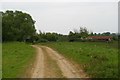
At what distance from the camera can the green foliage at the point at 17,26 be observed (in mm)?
79312

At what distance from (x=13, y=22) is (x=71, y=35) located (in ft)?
108

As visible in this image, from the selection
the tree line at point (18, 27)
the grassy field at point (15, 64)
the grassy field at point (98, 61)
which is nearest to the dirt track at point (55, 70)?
the grassy field at point (98, 61)

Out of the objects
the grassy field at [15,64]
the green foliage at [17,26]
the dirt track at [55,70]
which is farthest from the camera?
the green foliage at [17,26]

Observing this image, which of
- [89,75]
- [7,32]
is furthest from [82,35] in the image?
[89,75]

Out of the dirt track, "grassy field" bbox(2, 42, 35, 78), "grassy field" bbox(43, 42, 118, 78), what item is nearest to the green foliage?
"grassy field" bbox(2, 42, 35, 78)

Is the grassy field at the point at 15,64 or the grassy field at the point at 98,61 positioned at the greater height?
the grassy field at the point at 98,61

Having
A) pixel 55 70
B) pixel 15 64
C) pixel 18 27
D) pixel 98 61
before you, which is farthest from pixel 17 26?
pixel 55 70

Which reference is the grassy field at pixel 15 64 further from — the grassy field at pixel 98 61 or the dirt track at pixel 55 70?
the grassy field at pixel 98 61

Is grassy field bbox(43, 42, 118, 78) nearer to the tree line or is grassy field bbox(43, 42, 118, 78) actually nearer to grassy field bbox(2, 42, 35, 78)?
grassy field bbox(2, 42, 35, 78)

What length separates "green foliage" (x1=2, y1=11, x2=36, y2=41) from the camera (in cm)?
7931

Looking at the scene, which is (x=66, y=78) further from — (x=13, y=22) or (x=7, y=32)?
(x=13, y=22)

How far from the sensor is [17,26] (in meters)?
89.4

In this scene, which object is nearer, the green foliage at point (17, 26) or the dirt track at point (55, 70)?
the dirt track at point (55, 70)

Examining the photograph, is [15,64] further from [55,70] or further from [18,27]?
[18,27]
